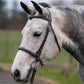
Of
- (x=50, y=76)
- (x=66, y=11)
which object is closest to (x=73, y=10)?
(x=66, y=11)

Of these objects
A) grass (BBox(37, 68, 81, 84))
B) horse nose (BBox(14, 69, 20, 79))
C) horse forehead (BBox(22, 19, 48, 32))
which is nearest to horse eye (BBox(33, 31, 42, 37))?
horse forehead (BBox(22, 19, 48, 32))

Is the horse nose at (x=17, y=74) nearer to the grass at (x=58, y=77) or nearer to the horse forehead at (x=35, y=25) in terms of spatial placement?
the horse forehead at (x=35, y=25)

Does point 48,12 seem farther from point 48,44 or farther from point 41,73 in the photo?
point 41,73

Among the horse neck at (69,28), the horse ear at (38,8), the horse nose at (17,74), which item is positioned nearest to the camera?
the horse nose at (17,74)

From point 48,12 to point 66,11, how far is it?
29 cm

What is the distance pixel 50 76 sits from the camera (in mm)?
10422

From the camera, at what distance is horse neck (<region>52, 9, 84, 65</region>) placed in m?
3.81

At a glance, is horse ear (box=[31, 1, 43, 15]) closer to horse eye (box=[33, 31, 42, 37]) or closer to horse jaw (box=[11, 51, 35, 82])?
horse eye (box=[33, 31, 42, 37])

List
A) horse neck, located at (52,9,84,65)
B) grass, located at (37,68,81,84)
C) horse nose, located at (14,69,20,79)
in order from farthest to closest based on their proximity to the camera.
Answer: grass, located at (37,68,81,84) < horse neck, located at (52,9,84,65) < horse nose, located at (14,69,20,79)

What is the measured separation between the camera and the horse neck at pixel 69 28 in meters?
3.81

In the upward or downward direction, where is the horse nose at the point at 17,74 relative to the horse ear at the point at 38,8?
downward

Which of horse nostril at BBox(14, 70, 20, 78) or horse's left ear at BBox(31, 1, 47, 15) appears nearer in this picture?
horse nostril at BBox(14, 70, 20, 78)

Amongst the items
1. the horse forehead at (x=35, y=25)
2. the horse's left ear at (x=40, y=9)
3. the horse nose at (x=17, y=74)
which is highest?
the horse's left ear at (x=40, y=9)

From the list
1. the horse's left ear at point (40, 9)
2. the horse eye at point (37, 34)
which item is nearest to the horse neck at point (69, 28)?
the horse's left ear at point (40, 9)
